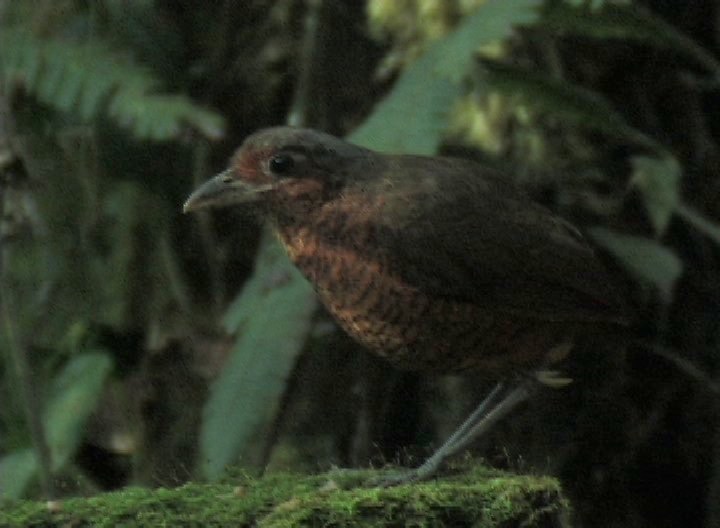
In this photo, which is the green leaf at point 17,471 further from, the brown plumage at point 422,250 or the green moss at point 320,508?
the green moss at point 320,508

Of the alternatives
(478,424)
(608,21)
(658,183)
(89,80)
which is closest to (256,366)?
(478,424)

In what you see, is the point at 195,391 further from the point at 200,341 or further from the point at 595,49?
the point at 595,49

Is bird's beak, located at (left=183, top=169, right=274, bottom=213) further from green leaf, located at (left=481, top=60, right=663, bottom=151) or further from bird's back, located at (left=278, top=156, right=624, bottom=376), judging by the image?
green leaf, located at (left=481, top=60, right=663, bottom=151)

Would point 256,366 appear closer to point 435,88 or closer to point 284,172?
point 284,172

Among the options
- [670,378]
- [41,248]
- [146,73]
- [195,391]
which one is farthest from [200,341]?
[670,378]

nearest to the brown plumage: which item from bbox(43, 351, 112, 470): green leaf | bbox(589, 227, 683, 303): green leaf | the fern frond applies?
bbox(589, 227, 683, 303): green leaf

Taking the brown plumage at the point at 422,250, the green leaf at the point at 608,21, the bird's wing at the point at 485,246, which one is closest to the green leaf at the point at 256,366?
the brown plumage at the point at 422,250

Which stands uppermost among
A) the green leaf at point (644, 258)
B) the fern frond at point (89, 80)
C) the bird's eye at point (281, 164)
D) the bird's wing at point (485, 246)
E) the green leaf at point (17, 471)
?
the fern frond at point (89, 80)
